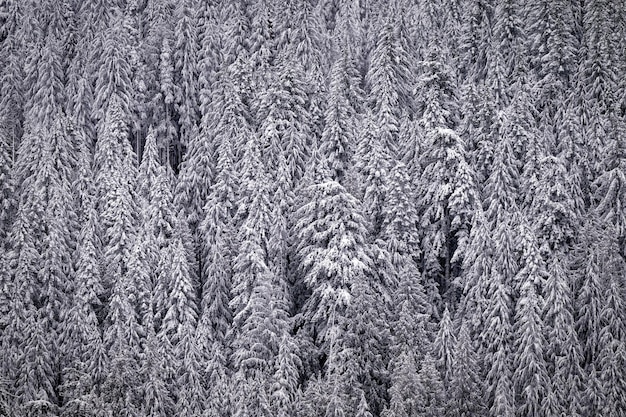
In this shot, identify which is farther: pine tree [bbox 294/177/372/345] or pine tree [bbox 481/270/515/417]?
pine tree [bbox 294/177/372/345]

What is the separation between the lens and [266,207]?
59812 mm

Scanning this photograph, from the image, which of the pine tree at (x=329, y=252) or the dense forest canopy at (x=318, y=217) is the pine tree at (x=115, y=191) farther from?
the pine tree at (x=329, y=252)

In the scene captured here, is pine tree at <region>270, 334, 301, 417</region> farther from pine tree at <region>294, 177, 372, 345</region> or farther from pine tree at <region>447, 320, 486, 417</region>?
pine tree at <region>447, 320, 486, 417</region>

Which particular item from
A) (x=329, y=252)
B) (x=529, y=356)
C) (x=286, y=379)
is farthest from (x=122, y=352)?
(x=529, y=356)

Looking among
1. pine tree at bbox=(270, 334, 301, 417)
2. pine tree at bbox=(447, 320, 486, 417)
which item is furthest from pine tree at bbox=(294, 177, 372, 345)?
pine tree at bbox=(447, 320, 486, 417)

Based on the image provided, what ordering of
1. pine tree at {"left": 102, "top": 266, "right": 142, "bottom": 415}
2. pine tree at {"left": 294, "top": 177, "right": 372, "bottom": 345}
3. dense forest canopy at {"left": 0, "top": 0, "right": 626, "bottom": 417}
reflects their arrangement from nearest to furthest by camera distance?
1. pine tree at {"left": 102, "top": 266, "right": 142, "bottom": 415}
2. dense forest canopy at {"left": 0, "top": 0, "right": 626, "bottom": 417}
3. pine tree at {"left": 294, "top": 177, "right": 372, "bottom": 345}

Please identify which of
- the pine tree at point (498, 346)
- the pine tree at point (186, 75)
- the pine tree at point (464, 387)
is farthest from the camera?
the pine tree at point (186, 75)

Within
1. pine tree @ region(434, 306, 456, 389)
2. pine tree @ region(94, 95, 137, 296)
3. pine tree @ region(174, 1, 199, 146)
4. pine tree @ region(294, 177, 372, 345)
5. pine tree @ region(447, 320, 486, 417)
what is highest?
pine tree @ region(174, 1, 199, 146)

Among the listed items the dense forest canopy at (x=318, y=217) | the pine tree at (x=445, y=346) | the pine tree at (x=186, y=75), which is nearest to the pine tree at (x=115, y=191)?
the dense forest canopy at (x=318, y=217)

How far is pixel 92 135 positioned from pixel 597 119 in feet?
122

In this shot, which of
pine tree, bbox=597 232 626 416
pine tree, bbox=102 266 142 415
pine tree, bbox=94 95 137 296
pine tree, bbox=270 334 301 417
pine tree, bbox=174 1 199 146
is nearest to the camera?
pine tree, bbox=102 266 142 415

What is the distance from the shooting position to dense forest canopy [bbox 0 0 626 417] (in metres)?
53.1

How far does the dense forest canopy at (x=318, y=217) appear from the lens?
5306 cm

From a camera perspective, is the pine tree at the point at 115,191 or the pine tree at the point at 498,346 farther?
the pine tree at the point at 115,191
